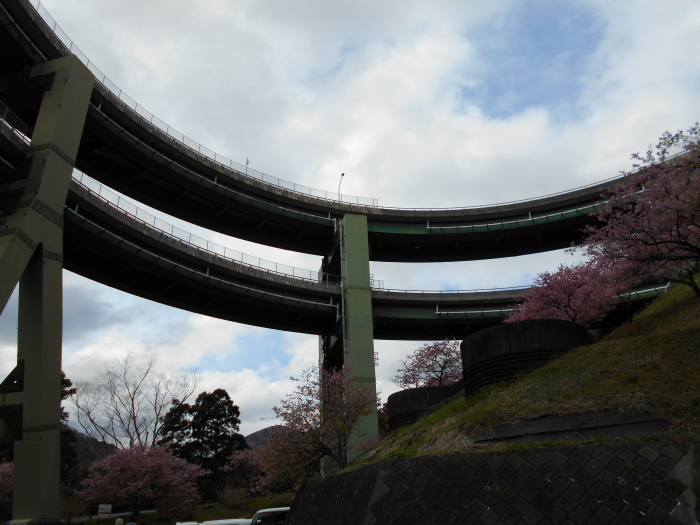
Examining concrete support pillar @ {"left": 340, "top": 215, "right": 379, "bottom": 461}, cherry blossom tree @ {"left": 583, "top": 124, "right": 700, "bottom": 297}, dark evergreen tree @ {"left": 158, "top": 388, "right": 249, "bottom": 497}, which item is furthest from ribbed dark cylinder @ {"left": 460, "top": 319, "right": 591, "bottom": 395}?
dark evergreen tree @ {"left": 158, "top": 388, "right": 249, "bottom": 497}

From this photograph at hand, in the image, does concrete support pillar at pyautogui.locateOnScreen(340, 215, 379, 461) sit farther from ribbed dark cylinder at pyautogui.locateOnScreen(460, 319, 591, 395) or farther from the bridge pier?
ribbed dark cylinder at pyautogui.locateOnScreen(460, 319, 591, 395)

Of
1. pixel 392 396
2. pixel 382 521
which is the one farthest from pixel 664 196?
pixel 392 396

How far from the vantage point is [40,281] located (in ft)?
73.7

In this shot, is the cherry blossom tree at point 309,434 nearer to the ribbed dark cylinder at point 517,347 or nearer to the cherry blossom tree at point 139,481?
the ribbed dark cylinder at point 517,347

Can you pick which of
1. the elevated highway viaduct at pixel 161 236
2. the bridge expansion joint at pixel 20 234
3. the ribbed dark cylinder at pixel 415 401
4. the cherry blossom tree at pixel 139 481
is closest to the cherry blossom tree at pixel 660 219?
the ribbed dark cylinder at pixel 415 401

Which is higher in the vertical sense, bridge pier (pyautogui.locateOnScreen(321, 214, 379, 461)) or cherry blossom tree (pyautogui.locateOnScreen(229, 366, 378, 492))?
bridge pier (pyautogui.locateOnScreen(321, 214, 379, 461))

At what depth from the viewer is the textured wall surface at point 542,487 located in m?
9.52

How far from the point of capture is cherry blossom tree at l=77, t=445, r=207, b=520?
34781mm

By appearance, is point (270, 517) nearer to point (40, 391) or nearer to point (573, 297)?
point (40, 391)

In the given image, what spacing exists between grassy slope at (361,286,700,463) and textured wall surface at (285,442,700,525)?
1263 millimetres

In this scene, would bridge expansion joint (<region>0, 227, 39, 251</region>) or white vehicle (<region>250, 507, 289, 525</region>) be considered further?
white vehicle (<region>250, 507, 289, 525</region>)

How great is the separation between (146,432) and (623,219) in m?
37.0

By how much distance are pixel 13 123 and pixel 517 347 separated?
2536cm

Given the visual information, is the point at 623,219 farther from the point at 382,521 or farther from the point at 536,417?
the point at 382,521
